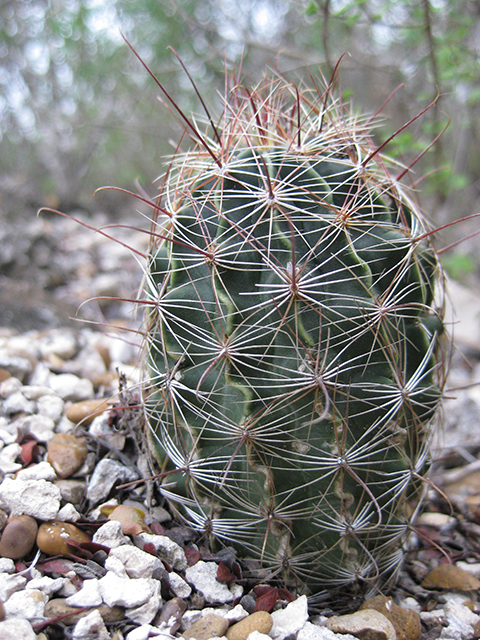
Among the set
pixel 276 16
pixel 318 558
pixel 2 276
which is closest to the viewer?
pixel 318 558

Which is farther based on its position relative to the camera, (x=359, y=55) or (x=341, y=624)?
(x=359, y=55)

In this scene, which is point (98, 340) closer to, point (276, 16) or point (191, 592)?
point (191, 592)

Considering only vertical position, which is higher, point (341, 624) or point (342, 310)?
point (342, 310)

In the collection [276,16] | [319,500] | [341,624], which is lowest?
[341,624]

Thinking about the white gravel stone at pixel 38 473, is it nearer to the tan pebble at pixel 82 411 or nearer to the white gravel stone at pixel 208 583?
the tan pebble at pixel 82 411

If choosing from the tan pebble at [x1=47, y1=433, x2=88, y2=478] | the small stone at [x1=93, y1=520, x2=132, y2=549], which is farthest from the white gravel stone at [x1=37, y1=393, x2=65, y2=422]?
the small stone at [x1=93, y1=520, x2=132, y2=549]

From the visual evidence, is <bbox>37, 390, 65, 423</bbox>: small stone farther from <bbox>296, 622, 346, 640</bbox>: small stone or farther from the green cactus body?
<bbox>296, 622, 346, 640</bbox>: small stone

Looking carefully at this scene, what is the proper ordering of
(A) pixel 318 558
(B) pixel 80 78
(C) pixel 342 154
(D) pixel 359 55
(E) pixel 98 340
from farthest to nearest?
(B) pixel 80 78 < (D) pixel 359 55 < (E) pixel 98 340 < (C) pixel 342 154 < (A) pixel 318 558

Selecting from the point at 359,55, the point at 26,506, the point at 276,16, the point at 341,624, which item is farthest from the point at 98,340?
the point at 276,16

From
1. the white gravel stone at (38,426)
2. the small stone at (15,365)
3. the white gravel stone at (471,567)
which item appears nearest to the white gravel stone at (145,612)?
the white gravel stone at (38,426)
